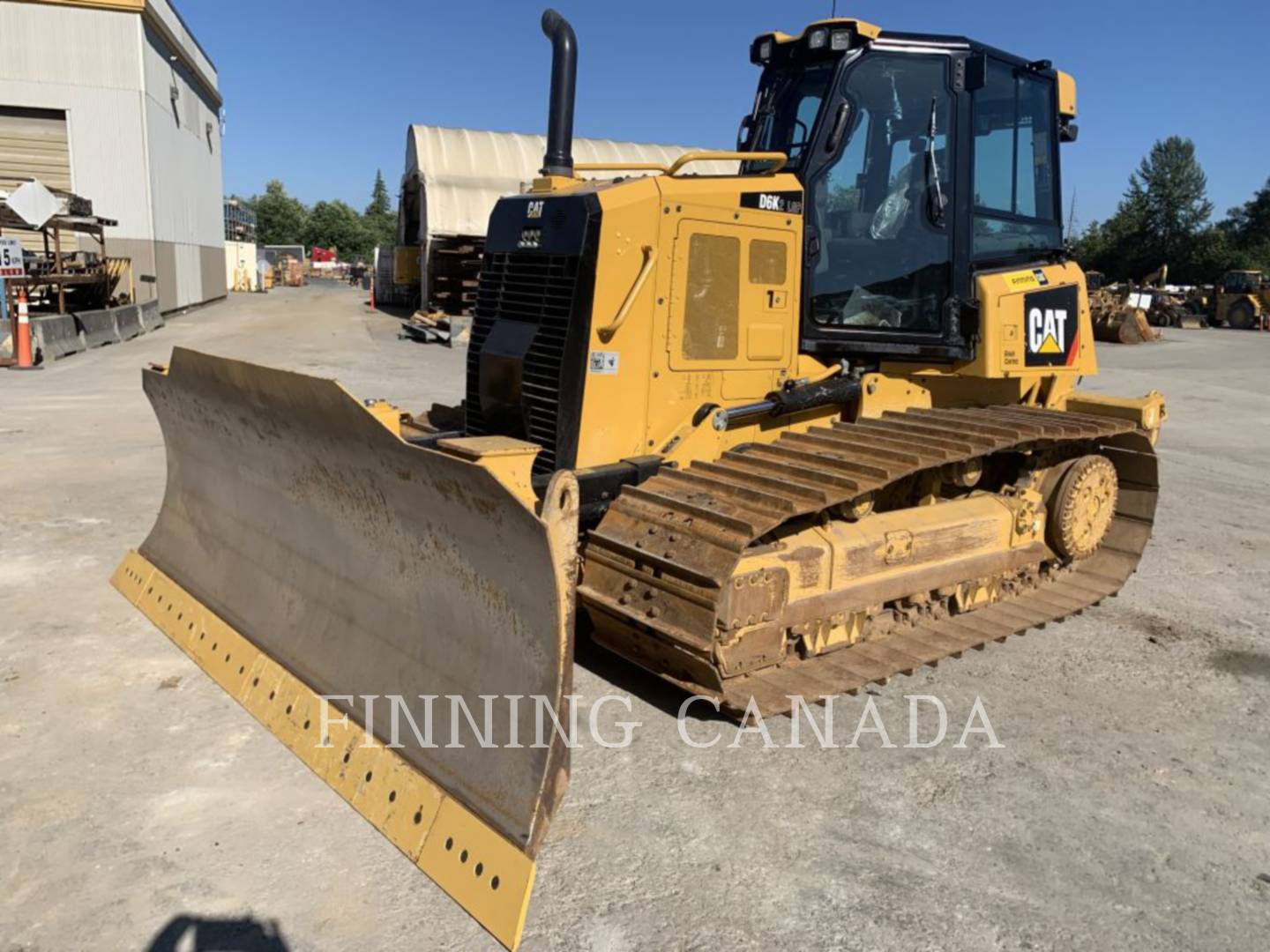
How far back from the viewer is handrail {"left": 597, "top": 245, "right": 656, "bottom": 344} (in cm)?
444

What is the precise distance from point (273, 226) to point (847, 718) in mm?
97071

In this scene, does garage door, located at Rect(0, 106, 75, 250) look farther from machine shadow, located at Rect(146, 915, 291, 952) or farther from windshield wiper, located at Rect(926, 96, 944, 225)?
machine shadow, located at Rect(146, 915, 291, 952)

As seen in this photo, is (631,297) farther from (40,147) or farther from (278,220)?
(278,220)

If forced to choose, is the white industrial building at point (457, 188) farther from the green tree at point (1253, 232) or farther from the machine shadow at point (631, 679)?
the green tree at point (1253, 232)

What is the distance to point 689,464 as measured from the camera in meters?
4.76

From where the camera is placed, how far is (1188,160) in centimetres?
6744

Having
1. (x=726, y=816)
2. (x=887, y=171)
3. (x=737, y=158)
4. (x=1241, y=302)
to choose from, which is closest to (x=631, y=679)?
(x=726, y=816)

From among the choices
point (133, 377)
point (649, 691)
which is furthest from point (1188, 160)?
point (649, 691)

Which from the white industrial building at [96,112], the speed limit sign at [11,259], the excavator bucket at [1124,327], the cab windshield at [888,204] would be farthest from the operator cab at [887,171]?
the excavator bucket at [1124,327]

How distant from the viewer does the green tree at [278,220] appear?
299 feet

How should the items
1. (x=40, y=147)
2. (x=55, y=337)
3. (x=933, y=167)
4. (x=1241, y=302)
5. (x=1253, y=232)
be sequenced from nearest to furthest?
(x=933, y=167)
(x=55, y=337)
(x=40, y=147)
(x=1241, y=302)
(x=1253, y=232)

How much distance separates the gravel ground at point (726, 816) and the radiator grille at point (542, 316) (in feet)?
3.85

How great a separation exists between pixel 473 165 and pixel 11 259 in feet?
45.4

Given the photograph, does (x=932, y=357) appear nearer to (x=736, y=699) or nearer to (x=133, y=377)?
(x=736, y=699)
